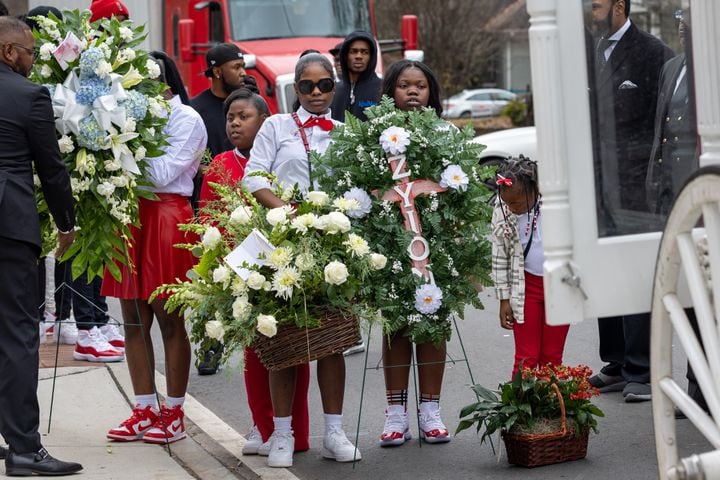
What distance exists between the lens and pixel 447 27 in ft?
125

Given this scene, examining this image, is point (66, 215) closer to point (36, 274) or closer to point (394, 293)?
point (36, 274)

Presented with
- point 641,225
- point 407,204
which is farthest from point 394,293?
point 641,225

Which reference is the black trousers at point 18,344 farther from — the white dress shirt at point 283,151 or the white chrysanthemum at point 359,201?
A: the white chrysanthemum at point 359,201

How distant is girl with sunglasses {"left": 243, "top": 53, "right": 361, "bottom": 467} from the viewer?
595 centimetres

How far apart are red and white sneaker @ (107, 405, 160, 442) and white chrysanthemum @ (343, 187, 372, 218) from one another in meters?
1.65

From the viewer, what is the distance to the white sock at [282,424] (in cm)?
594

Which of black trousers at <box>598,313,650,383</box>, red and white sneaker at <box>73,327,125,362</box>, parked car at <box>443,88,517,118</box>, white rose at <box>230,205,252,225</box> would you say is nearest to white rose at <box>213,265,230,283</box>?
white rose at <box>230,205,252,225</box>

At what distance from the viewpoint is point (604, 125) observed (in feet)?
12.3

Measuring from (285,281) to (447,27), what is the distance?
3372 centimetres

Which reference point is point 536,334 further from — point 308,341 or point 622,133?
point 622,133

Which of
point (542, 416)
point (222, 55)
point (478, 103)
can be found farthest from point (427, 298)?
point (478, 103)

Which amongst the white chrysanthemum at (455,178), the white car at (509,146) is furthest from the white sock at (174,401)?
the white car at (509,146)

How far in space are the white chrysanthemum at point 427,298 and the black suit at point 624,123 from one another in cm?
204

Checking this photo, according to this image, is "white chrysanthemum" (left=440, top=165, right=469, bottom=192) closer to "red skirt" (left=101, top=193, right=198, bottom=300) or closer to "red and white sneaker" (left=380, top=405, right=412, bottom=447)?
"red and white sneaker" (left=380, top=405, right=412, bottom=447)
